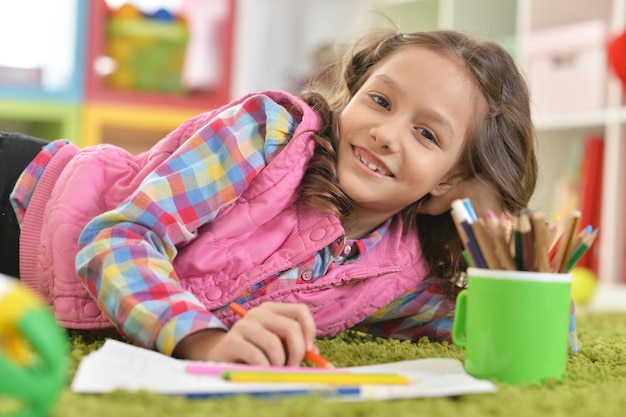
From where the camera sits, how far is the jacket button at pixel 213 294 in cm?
A: 92

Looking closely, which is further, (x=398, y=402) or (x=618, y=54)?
(x=618, y=54)

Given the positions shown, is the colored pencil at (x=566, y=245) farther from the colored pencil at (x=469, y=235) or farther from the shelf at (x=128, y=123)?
the shelf at (x=128, y=123)

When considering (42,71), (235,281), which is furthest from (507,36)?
(235,281)

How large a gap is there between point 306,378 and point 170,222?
0.97 feet

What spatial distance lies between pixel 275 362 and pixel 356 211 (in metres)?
0.40

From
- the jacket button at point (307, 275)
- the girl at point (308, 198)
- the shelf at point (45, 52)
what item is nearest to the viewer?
the girl at point (308, 198)

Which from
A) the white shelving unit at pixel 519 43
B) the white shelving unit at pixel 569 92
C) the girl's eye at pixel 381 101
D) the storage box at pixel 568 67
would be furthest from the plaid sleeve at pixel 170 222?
the storage box at pixel 568 67

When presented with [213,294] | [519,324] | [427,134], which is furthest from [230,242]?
[519,324]

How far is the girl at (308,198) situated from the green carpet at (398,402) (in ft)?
0.36

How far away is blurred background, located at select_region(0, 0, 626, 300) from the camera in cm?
226

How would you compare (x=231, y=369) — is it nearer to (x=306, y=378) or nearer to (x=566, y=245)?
(x=306, y=378)

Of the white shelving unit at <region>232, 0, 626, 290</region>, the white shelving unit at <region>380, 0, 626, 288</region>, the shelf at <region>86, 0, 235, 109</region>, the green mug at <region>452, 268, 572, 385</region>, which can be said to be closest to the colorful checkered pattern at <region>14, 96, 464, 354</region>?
the green mug at <region>452, 268, 572, 385</region>

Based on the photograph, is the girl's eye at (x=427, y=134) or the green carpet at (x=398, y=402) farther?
the girl's eye at (x=427, y=134)

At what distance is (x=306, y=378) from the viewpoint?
1.99 feet
